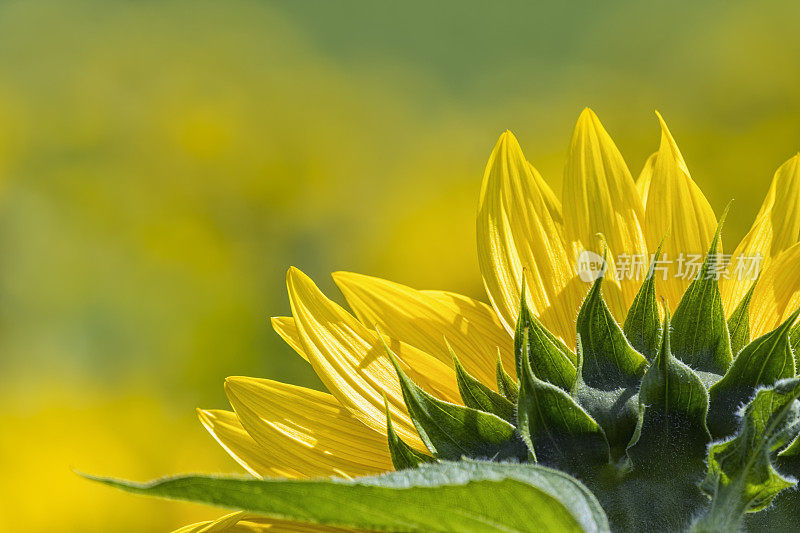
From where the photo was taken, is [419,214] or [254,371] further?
[419,214]

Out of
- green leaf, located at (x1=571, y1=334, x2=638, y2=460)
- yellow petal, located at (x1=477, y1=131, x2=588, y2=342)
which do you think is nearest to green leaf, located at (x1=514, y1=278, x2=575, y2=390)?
green leaf, located at (x1=571, y1=334, x2=638, y2=460)

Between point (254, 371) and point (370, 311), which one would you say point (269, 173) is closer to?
point (254, 371)

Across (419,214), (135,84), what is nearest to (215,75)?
(135,84)

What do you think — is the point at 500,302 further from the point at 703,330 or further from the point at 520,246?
the point at 703,330

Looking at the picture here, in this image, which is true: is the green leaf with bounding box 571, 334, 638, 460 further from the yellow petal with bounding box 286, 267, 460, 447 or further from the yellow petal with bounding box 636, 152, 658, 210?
the yellow petal with bounding box 636, 152, 658, 210

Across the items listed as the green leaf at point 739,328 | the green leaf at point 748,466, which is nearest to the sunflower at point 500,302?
the green leaf at point 739,328

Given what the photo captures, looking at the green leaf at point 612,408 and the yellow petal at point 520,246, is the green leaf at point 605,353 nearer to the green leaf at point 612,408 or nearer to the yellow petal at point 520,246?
the green leaf at point 612,408
